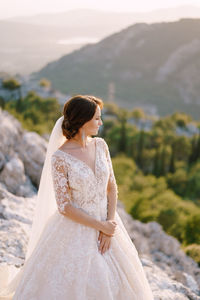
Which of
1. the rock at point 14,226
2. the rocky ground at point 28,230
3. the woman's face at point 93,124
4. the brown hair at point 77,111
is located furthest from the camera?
the rocky ground at point 28,230

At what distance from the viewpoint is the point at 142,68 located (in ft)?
468

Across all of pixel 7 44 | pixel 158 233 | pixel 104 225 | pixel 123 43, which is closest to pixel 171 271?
pixel 158 233

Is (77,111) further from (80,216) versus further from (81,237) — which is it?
(81,237)

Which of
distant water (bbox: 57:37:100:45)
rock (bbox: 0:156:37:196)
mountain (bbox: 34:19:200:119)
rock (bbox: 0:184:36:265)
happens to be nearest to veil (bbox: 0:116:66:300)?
rock (bbox: 0:184:36:265)

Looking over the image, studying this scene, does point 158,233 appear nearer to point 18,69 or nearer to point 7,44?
point 18,69

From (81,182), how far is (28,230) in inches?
87.8

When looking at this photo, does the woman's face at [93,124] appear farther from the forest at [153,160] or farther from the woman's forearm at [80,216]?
the forest at [153,160]

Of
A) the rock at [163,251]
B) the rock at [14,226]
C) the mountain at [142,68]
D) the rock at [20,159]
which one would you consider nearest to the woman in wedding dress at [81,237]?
the rock at [14,226]

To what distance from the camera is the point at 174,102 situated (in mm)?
118438

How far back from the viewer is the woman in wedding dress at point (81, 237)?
2.78 m

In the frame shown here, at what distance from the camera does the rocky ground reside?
167 inches

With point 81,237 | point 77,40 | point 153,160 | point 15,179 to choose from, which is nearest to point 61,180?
point 81,237

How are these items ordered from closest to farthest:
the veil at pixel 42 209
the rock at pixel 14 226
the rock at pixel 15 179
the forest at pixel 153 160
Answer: the veil at pixel 42 209, the rock at pixel 14 226, the rock at pixel 15 179, the forest at pixel 153 160

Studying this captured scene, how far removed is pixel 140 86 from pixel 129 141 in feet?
326
